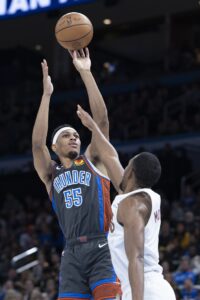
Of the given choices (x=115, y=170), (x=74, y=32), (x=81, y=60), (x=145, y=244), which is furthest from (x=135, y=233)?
(x=74, y=32)

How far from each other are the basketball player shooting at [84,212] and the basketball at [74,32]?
22.4 inches

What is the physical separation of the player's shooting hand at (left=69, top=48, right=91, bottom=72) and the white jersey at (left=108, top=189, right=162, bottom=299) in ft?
7.03

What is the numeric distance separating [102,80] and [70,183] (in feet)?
64.0

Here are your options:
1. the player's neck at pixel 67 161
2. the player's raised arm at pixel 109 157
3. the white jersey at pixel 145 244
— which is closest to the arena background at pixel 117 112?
the player's neck at pixel 67 161

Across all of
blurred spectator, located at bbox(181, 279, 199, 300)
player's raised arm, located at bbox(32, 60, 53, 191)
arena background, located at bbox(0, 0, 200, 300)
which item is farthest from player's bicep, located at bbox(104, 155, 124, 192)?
blurred spectator, located at bbox(181, 279, 199, 300)

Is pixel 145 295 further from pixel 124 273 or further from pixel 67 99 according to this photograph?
pixel 67 99

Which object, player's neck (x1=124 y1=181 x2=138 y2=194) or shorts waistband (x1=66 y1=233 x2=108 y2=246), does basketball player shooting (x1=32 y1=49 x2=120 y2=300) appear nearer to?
shorts waistband (x1=66 y1=233 x2=108 y2=246)

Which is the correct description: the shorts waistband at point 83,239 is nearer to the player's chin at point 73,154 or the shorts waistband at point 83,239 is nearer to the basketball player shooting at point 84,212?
the basketball player shooting at point 84,212

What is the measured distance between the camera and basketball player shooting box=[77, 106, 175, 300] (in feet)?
17.9

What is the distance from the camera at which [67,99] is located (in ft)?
87.0

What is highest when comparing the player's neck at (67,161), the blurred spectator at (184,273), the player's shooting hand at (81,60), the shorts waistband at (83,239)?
the player's shooting hand at (81,60)

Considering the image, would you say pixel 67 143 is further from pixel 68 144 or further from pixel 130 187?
pixel 130 187

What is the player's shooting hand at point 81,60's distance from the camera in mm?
7561

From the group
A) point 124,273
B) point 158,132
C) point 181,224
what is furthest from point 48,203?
point 124,273
